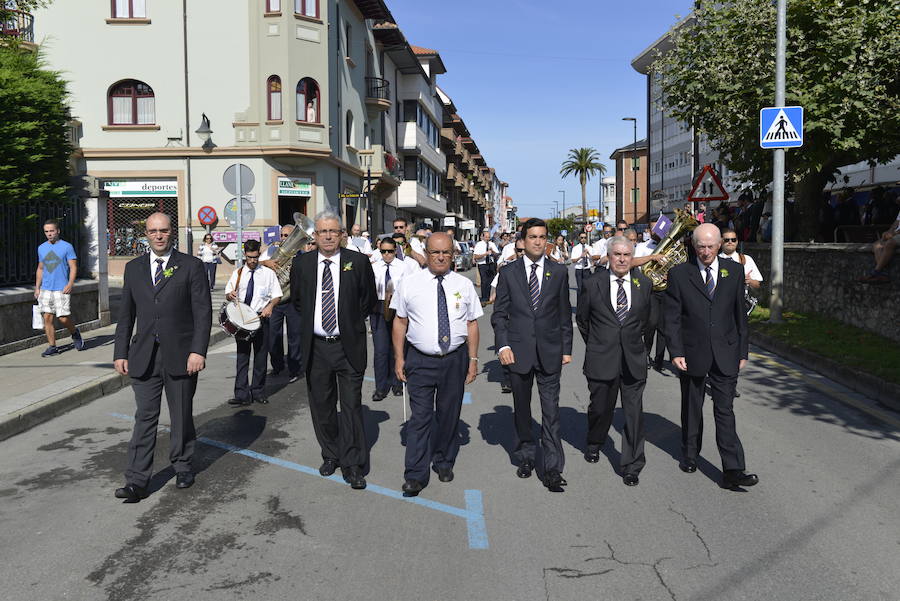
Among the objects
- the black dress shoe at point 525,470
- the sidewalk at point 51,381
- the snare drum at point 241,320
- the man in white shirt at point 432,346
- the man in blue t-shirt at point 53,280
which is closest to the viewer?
the man in white shirt at point 432,346

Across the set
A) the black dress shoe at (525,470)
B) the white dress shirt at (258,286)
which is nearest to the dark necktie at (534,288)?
the black dress shoe at (525,470)

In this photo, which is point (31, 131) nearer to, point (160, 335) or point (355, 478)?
point (160, 335)

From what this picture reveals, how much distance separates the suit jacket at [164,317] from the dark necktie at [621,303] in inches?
114

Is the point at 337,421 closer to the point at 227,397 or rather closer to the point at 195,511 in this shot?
the point at 195,511

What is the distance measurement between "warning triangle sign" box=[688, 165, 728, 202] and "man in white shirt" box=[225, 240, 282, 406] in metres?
10.8

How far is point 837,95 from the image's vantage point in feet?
50.9

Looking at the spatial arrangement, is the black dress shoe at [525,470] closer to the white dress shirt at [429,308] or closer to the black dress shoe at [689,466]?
the white dress shirt at [429,308]

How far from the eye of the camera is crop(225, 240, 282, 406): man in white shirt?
8.66 metres

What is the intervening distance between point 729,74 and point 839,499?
13516 mm

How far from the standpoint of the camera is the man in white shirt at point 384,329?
902 centimetres

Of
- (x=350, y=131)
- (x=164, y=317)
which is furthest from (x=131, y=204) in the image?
(x=164, y=317)

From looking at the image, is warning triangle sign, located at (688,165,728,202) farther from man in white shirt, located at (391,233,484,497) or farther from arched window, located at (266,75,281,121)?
arched window, located at (266,75,281,121)

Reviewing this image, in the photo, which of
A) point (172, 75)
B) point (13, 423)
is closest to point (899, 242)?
point (13, 423)

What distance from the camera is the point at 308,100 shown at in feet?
96.2
